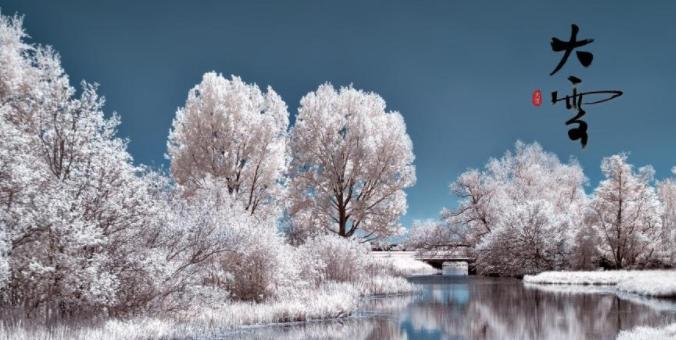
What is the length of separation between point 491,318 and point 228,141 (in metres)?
16.1

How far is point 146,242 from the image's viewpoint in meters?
14.2

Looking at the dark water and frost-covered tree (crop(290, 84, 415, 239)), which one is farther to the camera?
frost-covered tree (crop(290, 84, 415, 239))

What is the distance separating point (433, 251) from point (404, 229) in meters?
26.3

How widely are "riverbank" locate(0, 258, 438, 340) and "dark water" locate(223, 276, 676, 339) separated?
2.05 feet

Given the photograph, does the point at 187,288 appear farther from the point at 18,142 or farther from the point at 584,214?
the point at 584,214

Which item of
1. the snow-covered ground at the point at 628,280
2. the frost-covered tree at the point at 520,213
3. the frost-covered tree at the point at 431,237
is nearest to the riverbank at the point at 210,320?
the snow-covered ground at the point at 628,280

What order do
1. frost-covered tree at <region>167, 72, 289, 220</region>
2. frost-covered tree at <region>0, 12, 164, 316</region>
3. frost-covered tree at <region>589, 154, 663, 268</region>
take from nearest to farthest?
frost-covered tree at <region>0, 12, 164, 316</region> → frost-covered tree at <region>167, 72, 289, 220</region> → frost-covered tree at <region>589, 154, 663, 268</region>

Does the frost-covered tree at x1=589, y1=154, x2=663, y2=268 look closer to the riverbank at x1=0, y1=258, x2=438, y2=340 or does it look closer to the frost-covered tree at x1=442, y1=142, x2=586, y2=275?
the frost-covered tree at x1=442, y1=142, x2=586, y2=275

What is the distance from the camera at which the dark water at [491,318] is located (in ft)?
48.5

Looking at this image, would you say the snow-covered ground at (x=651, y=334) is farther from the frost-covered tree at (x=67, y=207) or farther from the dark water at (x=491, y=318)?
the frost-covered tree at (x=67, y=207)

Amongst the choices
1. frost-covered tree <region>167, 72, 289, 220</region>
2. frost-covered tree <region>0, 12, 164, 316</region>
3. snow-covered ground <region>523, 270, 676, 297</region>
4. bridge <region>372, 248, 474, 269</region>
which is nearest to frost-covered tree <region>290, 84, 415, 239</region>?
frost-covered tree <region>167, 72, 289, 220</region>

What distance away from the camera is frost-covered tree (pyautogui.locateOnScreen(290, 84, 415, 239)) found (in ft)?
99.0

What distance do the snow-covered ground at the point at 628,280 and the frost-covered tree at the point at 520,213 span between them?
5.50 metres

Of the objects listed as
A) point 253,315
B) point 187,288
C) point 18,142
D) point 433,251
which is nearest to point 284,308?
point 253,315
